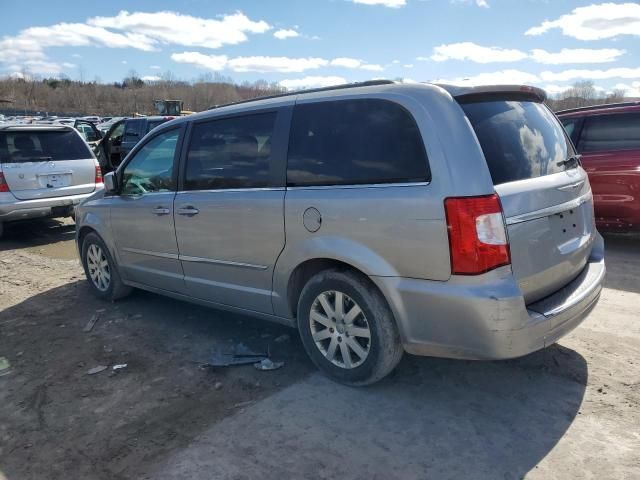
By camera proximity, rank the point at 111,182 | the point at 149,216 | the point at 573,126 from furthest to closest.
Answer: the point at 573,126
the point at 111,182
the point at 149,216

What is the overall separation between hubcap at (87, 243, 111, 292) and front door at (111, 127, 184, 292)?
0.34m

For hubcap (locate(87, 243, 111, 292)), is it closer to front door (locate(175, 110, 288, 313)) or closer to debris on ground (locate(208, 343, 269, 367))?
front door (locate(175, 110, 288, 313))

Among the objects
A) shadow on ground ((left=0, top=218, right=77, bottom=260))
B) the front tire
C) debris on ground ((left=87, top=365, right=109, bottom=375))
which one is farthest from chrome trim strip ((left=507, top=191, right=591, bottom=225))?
shadow on ground ((left=0, top=218, right=77, bottom=260))

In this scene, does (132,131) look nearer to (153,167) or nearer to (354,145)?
(153,167)

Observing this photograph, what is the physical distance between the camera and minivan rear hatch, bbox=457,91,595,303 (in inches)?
114

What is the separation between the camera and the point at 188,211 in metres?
Answer: 4.19

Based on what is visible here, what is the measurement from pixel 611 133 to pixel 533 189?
15.7 ft

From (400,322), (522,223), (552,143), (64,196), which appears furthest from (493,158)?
(64,196)

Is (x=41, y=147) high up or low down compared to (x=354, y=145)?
up

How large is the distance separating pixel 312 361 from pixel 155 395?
1.07 metres

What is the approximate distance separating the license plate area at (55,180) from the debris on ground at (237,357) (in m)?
5.54

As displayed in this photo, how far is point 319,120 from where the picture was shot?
3.45 m

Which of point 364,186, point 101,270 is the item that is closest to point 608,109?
point 364,186

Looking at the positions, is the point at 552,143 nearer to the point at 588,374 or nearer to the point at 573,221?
the point at 573,221
